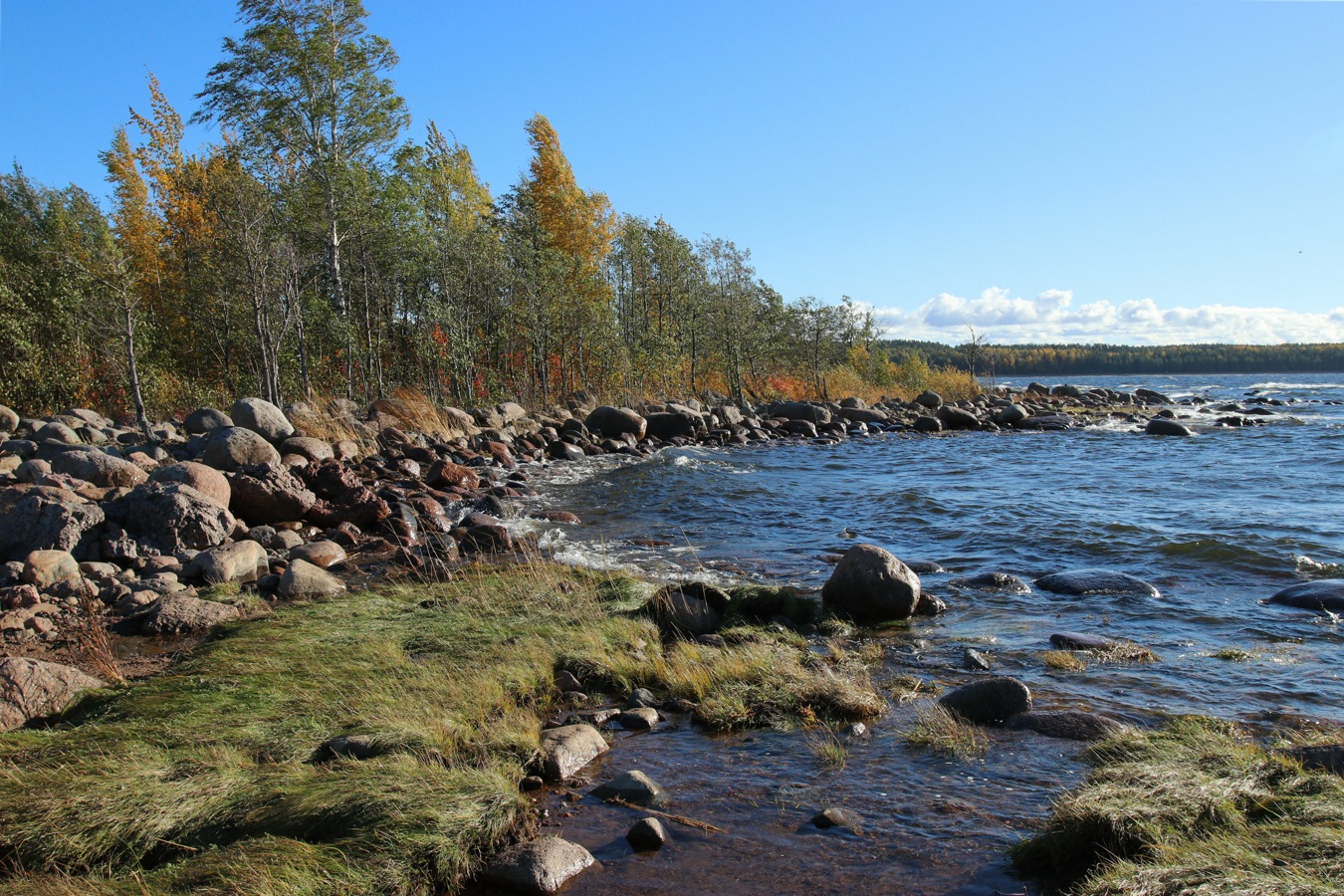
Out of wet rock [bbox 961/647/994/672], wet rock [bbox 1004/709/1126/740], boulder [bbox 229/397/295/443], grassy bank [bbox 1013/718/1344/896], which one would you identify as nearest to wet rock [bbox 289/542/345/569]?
boulder [bbox 229/397/295/443]

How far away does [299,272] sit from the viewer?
2130 cm

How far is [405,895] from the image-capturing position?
358cm

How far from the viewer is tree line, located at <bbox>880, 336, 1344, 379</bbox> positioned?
4432 inches

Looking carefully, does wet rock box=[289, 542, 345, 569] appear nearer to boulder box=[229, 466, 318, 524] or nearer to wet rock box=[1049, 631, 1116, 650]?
boulder box=[229, 466, 318, 524]

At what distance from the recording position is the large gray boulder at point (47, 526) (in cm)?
939

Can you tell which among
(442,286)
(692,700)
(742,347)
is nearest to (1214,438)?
(742,347)

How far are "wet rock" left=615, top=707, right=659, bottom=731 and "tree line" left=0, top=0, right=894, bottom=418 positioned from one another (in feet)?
51.3

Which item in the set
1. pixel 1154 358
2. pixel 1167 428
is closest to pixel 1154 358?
pixel 1154 358

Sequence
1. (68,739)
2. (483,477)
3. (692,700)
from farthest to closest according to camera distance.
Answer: (483,477)
(692,700)
(68,739)

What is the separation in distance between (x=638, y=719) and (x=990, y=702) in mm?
2420

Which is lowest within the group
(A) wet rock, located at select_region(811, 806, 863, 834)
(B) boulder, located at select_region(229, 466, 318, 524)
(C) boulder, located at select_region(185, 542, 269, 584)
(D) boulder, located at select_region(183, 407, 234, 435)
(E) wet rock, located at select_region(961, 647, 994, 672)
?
(E) wet rock, located at select_region(961, 647, 994, 672)

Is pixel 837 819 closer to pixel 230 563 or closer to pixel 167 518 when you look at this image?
pixel 230 563

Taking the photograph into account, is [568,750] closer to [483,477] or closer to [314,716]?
[314,716]

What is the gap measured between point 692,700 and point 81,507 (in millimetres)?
8323
